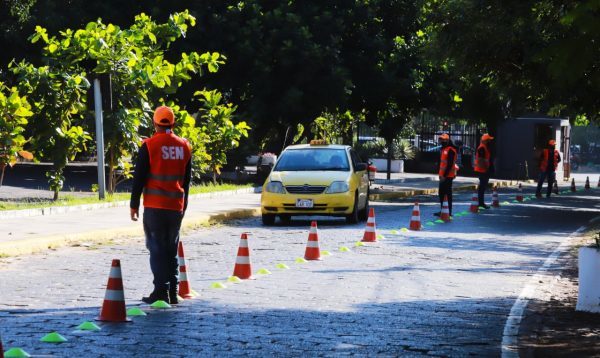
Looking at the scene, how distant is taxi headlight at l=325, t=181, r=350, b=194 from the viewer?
22.6 meters

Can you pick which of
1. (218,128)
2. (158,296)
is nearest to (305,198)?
(218,128)

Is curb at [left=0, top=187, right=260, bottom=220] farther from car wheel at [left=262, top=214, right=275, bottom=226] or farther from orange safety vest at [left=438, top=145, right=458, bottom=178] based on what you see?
orange safety vest at [left=438, top=145, right=458, bottom=178]

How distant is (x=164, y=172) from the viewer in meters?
10.8

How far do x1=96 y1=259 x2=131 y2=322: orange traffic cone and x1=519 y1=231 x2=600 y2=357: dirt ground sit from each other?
3236 millimetres

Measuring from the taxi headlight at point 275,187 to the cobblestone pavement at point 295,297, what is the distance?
1.84 m

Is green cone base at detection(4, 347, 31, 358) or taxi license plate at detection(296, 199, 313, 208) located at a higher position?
taxi license plate at detection(296, 199, 313, 208)

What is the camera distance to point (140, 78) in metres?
25.4

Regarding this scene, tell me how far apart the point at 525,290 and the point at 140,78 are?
14.4 m

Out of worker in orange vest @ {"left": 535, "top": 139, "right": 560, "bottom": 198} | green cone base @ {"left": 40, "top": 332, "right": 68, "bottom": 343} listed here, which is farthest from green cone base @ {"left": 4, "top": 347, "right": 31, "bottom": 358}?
worker in orange vest @ {"left": 535, "top": 139, "right": 560, "bottom": 198}

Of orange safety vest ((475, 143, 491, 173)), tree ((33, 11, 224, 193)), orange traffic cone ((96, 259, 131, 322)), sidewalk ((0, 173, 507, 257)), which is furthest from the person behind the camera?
orange safety vest ((475, 143, 491, 173))

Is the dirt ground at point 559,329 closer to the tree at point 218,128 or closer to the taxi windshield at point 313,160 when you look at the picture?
the taxi windshield at point 313,160

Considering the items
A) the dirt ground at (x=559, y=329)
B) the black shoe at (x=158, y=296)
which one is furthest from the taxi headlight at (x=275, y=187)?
the black shoe at (x=158, y=296)

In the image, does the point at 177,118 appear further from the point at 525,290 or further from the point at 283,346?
the point at 283,346

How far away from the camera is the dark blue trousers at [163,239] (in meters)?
10.7
